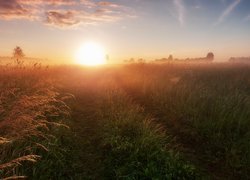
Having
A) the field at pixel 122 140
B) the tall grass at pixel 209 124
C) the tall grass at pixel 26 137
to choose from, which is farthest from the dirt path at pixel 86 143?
the tall grass at pixel 209 124

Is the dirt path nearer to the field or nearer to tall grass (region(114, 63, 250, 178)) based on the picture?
the field

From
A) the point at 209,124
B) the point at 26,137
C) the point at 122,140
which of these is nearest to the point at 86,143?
the point at 122,140

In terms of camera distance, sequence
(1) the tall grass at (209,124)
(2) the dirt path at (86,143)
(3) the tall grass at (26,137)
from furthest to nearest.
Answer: (1) the tall grass at (209,124)
(2) the dirt path at (86,143)
(3) the tall grass at (26,137)

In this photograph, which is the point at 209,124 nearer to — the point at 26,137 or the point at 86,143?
the point at 86,143

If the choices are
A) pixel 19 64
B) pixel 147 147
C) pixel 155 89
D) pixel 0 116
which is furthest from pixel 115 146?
pixel 19 64

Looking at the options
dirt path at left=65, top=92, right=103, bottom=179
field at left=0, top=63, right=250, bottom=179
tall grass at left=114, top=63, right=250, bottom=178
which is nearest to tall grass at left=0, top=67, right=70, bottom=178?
field at left=0, top=63, right=250, bottom=179

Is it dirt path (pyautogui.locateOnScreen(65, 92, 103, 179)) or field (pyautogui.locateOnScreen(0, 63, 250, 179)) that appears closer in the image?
field (pyautogui.locateOnScreen(0, 63, 250, 179))

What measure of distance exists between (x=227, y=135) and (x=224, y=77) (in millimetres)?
12129

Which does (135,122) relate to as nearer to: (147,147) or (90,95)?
(147,147)

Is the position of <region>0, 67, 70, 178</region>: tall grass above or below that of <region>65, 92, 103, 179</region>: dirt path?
above

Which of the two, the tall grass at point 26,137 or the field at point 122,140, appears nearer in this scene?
the tall grass at point 26,137

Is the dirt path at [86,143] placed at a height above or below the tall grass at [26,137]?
below

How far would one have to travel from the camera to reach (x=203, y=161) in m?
6.59

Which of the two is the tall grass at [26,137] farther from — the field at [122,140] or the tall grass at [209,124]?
the tall grass at [209,124]
